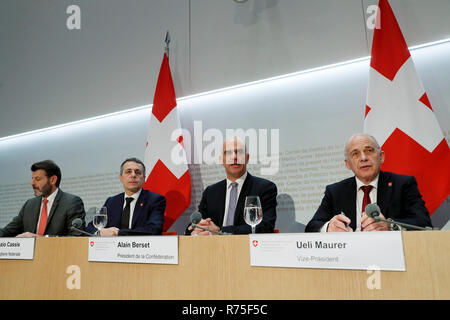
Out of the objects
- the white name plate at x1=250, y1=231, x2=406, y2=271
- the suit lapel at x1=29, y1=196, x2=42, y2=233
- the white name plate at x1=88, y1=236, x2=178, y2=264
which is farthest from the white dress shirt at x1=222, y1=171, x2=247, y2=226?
the suit lapel at x1=29, y1=196, x2=42, y2=233

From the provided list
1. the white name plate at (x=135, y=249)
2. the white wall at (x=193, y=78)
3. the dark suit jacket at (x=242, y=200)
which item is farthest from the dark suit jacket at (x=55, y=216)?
the white name plate at (x=135, y=249)

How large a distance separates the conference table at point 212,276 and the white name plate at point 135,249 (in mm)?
23

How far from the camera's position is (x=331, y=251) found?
1073 mm

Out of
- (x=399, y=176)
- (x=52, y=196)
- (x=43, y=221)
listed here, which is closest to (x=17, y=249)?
(x=43, y=221)

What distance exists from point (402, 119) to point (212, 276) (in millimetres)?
1878

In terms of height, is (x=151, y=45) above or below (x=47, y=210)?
above

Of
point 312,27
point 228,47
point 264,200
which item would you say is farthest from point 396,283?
point 228,47

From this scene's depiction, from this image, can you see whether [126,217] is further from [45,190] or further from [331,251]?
[331,251]

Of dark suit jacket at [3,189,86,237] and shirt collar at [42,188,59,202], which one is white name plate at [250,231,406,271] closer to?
dark suit jacket at [3,189,86,237]

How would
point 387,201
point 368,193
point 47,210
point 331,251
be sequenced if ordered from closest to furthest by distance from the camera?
point 331,251, point 387,201, point 368,193, point 47,210

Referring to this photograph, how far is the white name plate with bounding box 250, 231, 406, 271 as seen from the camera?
100cm
